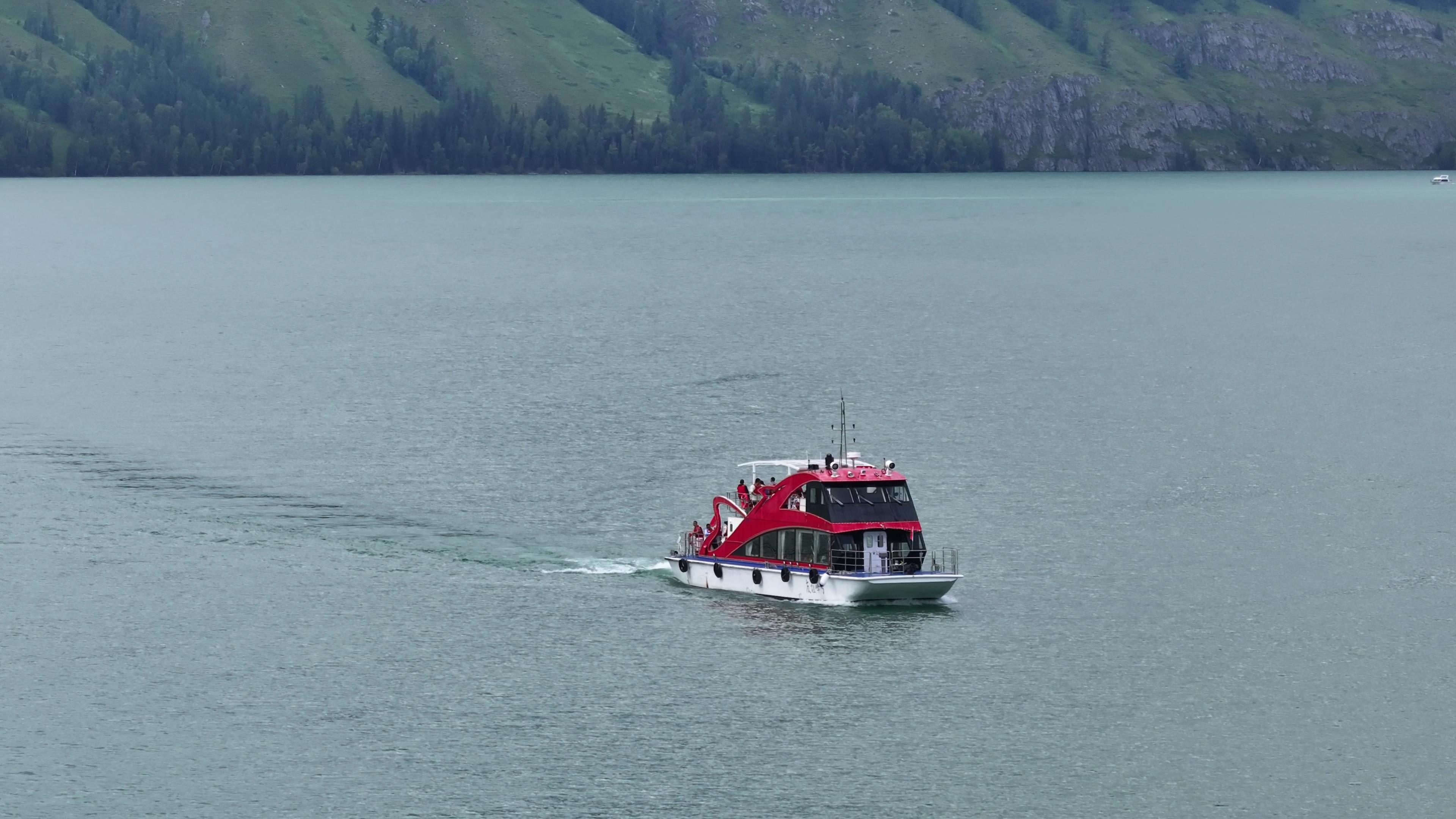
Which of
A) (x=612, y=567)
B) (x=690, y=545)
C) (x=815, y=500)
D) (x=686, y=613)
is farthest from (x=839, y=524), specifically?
(x=612, y=567)

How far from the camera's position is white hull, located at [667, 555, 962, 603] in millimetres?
87188

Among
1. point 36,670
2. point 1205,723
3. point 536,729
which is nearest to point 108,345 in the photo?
point 36,670

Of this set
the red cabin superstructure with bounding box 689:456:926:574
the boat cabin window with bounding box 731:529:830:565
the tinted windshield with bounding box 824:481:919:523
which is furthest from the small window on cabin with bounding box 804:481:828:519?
the boat cabin window with bounding box 731:529:830:565

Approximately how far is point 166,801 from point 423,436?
216 ft

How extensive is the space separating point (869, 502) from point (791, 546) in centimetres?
413

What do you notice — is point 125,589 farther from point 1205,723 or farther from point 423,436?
point 1205,723

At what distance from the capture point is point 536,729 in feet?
236

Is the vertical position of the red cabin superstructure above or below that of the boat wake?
above

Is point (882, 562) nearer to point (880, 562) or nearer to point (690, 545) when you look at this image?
point (880, 562)

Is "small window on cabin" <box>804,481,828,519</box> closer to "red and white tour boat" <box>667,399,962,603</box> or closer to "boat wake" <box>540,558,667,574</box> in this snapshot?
"red and white tour boat" <box>667,399,962,603</box>

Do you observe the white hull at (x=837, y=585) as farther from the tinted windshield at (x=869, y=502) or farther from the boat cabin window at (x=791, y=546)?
the tinted windshield at (x=869, y=502)

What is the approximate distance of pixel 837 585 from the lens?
Result: 87562 mm

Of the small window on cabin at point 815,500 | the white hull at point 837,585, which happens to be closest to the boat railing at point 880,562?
the white hull at point 837,585

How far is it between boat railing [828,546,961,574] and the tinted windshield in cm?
147
